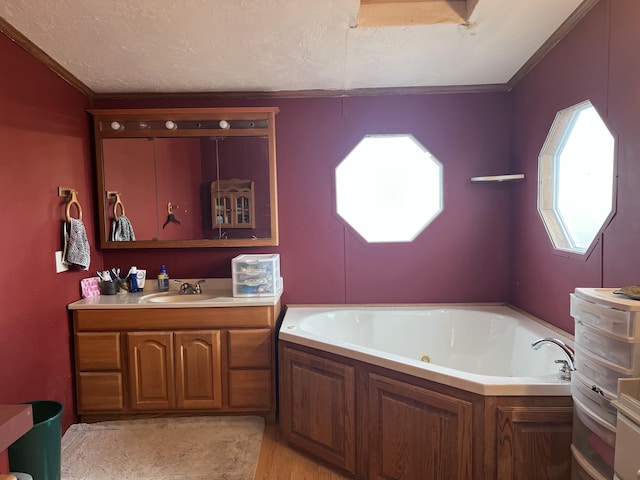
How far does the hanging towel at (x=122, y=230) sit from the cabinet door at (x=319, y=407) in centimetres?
148

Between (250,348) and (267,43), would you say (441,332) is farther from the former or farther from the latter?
(267,43)

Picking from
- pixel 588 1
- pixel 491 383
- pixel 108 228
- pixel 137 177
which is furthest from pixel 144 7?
pixel 491 383

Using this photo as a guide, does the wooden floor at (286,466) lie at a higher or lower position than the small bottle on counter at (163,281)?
lower

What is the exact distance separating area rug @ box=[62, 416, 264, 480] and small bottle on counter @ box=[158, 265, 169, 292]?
880 mm

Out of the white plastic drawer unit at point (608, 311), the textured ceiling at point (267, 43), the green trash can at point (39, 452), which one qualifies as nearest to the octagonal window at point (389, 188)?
the textured ceiling at point (267, 43)

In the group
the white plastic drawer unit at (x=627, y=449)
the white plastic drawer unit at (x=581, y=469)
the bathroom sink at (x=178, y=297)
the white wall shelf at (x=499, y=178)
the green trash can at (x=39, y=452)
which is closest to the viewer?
the white plastic drawer unit at (x=627, y=449)

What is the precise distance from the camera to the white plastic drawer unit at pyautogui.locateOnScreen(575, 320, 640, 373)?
115cm

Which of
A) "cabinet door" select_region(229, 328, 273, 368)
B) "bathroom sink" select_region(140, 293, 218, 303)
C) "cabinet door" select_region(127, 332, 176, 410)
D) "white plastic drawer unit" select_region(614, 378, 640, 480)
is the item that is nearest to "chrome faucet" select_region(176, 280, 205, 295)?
"bathroom sink" select_region(140, 293, 218, 303)

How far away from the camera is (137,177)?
268 cm

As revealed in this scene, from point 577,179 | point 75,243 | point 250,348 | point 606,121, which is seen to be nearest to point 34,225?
point 75,243

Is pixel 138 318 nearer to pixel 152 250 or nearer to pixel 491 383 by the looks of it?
pixel 152 250

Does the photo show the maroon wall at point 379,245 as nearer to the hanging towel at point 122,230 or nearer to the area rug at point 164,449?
the hanging towel at point 122,230

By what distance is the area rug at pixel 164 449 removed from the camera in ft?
6.39

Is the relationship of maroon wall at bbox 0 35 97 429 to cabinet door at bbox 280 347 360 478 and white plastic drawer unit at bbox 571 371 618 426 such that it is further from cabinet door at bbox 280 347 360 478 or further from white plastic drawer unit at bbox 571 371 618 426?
white plastic drawer unit at bbox 571 371 618 426
